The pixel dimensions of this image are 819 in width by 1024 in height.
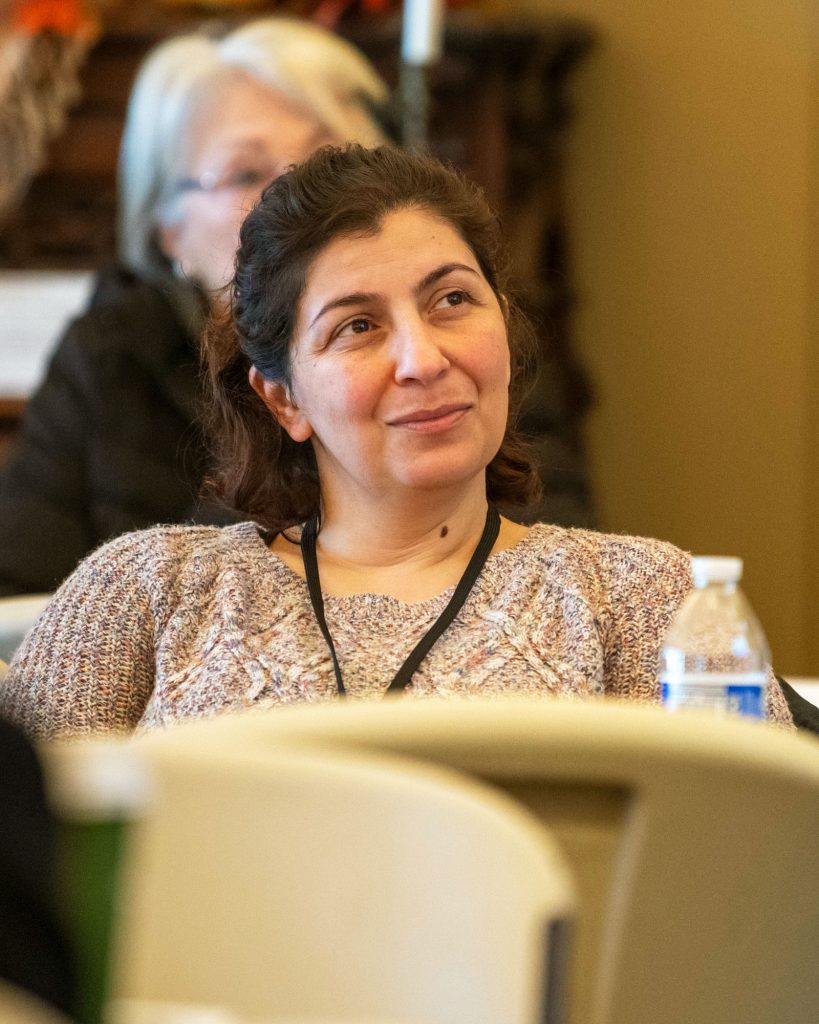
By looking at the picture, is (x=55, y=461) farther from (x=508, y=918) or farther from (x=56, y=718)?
(x=508, y=918)

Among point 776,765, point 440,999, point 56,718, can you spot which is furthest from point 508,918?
point 56,718

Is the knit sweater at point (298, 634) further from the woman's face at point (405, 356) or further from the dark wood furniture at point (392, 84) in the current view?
→ the dark wood furniture at point (392, 84)

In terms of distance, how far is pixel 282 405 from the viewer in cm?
174

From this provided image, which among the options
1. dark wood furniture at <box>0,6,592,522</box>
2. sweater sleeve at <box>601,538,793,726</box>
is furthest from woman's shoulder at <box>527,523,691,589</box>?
dark wood furniture at <box>0,6,592,522</box>

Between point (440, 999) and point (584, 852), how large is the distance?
0.13 m

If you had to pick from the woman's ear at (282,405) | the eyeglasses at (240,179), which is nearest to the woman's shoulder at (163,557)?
the woman's ear at (282,405)

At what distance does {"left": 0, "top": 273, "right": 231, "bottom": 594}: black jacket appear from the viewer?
7.93 feet

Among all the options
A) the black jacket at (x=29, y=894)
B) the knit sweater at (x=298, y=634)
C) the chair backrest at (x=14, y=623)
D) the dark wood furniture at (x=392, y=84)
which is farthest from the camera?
the dark wood furniture at (x=392, y=84)

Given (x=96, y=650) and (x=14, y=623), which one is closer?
(x=96, y=650)

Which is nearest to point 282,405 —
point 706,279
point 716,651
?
point 716,651

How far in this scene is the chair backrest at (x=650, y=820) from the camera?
0.75m

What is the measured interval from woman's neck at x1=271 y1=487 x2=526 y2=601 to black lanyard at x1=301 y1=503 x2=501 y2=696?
0.5 inches

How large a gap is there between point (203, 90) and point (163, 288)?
1.14 feet

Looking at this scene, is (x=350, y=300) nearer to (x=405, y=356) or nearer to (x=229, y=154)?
(x=405, y=356)
